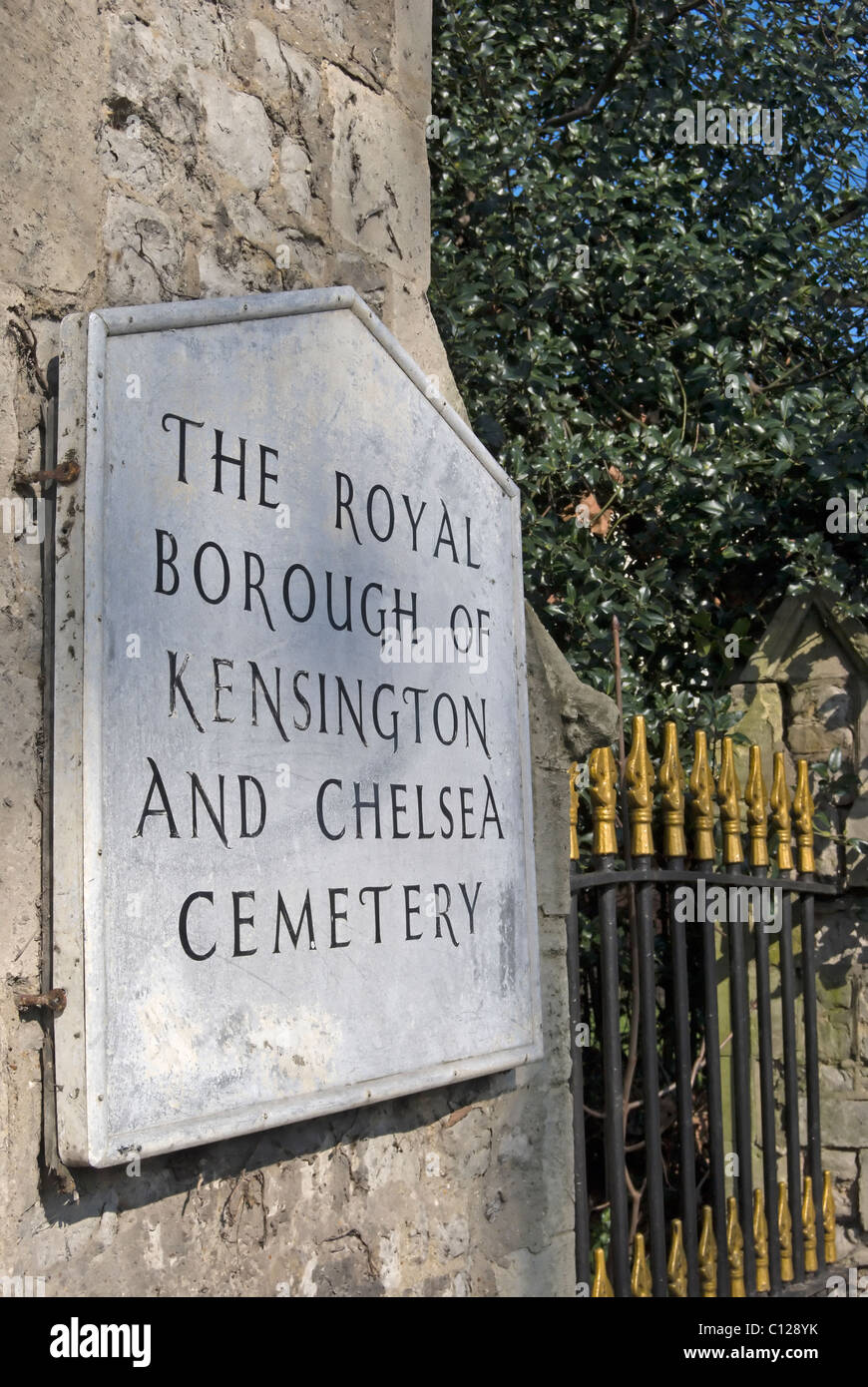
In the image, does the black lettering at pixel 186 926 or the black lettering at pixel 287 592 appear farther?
the black lettering at pixel 287 592

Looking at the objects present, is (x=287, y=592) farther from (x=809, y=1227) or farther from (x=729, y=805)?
(x=809, y=1227)

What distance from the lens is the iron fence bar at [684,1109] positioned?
3.21m

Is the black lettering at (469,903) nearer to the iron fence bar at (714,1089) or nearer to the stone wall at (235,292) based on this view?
the stone wall at (235,292)

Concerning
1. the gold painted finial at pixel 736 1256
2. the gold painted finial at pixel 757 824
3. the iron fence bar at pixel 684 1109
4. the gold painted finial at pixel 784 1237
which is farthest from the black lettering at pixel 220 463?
the gold painted finial at pixel 784 1237

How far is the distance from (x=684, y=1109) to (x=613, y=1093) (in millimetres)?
331

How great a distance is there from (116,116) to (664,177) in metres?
3.53

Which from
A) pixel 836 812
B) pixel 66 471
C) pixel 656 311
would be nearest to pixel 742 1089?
pixel 836 812

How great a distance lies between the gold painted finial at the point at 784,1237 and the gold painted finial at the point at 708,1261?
0.40 metres

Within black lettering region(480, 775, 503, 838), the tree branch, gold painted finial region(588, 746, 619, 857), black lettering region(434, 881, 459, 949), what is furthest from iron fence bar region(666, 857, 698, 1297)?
the tree branch

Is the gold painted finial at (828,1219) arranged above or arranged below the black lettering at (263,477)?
below

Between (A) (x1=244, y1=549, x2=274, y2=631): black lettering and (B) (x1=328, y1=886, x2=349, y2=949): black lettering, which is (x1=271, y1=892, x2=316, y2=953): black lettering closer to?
(B) (x1=328, y1=886, x2=349, y2=949): black lettering

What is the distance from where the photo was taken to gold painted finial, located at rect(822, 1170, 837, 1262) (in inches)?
162

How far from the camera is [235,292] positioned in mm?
2240

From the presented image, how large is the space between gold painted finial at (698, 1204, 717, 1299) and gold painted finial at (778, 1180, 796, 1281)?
1.31ft
